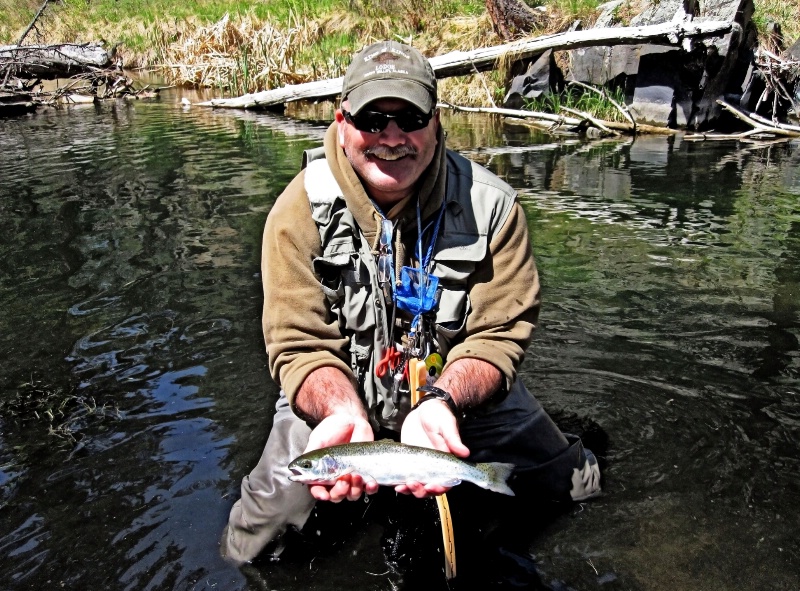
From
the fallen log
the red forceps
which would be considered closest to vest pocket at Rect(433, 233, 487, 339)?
the red forceps

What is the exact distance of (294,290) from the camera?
3.63 meters

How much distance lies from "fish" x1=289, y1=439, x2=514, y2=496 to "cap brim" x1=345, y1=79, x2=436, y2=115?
4.91ft

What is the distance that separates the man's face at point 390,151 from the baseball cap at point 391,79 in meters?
0.07

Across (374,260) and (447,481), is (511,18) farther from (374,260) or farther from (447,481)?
(447,481)

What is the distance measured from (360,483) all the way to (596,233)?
6520mm

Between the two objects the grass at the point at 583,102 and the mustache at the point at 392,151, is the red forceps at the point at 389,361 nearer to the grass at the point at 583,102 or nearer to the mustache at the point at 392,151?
the mustache at the point at 392,151

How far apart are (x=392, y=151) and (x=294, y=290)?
32.1 inches

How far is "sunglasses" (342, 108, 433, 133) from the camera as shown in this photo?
3.40 metres

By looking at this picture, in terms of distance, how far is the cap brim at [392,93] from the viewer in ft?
10.9

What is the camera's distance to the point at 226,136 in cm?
1727

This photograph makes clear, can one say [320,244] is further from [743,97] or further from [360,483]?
[743,97]

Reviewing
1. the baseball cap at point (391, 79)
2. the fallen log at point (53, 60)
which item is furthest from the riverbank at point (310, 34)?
the baseball cap at point (391, 79)

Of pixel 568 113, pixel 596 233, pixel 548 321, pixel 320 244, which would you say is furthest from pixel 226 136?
pixel 320 244

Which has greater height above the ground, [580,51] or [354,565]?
[580,51]
